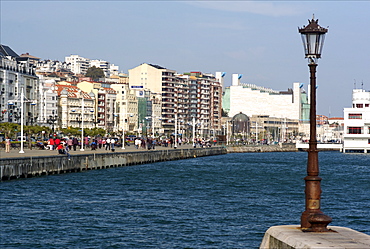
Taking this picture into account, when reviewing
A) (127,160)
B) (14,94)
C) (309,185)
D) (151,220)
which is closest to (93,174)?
(127,160)

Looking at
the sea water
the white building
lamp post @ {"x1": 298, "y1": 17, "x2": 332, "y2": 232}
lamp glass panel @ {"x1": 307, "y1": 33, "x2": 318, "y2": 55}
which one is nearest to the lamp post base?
lamp post @ {"x1": 298, "y1": 17, "x2": 332, "y2": 232}

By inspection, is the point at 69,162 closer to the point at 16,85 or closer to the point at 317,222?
the point at 317,222

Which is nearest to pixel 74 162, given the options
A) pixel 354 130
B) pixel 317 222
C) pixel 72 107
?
pixel 317 222

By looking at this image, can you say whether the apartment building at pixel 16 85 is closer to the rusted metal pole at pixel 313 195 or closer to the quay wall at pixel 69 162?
the quay wall at pixel 69 162

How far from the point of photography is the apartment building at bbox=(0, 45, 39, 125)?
438 feet

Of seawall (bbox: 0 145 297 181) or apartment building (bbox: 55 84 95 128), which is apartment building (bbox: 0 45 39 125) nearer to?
apartment building (bbox: 55 84 95 128)

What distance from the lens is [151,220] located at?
3136cm

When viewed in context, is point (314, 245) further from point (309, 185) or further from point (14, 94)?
point (14, 94)

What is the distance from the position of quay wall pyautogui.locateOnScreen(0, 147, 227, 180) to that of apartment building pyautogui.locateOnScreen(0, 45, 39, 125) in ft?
149

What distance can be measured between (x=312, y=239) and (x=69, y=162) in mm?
48595

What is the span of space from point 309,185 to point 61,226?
14860 mm

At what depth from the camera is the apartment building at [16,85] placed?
438 feet

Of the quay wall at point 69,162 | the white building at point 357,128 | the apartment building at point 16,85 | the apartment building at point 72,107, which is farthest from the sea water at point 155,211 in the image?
the apartment building at point 72,107

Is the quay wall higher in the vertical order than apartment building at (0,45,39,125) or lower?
lower
